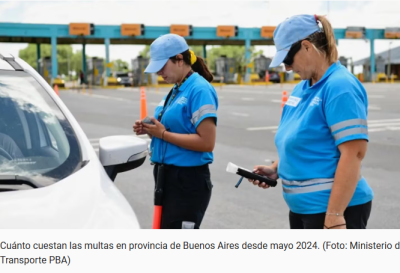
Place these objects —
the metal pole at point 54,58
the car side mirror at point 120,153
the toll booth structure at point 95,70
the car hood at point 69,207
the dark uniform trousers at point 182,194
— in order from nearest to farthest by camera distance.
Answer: the car hood at point 69,207
the car side mirror at point 120,153
the dark uniform trousers at point 182,194
the metal pole at point 54,58
the toll booth structure at point 95,70

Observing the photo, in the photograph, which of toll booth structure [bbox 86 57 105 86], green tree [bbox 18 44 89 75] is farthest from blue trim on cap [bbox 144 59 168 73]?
green tree [bbox 18 44 89 75]

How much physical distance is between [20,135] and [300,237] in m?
1.63

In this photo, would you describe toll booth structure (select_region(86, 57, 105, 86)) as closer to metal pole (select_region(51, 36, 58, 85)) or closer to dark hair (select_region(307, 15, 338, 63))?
metal pole (select_region(51, 36, 58, 85))

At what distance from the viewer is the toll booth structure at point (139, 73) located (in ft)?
189

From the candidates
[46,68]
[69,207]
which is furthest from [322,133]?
[46,68]

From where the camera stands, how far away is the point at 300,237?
105 inches

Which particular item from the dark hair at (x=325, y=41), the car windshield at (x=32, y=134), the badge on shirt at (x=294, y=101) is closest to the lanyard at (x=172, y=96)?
the car windshield at (x=32, y=134)

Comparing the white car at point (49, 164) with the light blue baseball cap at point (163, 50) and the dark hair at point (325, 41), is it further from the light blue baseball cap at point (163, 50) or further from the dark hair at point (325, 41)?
the dark hair at point (325, 41)

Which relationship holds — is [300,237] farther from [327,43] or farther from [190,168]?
[190,168]

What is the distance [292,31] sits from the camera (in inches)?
105

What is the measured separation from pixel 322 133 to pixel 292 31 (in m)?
0.50

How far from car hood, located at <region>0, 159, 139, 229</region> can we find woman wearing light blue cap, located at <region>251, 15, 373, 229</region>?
84cm

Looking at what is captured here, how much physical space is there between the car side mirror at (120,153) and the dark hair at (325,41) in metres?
1.17

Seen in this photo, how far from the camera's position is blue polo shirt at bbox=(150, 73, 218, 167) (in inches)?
140
